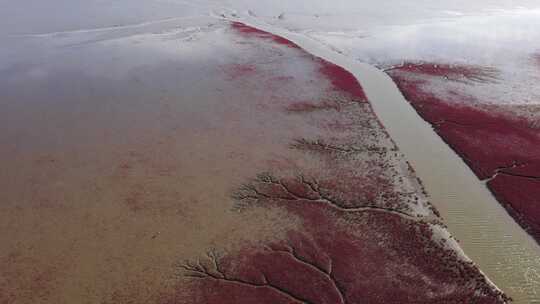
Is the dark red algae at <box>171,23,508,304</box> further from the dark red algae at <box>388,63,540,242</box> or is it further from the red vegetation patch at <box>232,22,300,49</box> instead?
the red vegetation patch at <box>232,22,300,49</box>

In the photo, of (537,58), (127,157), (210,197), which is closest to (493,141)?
(210,197)

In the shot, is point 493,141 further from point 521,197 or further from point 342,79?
point 342,79

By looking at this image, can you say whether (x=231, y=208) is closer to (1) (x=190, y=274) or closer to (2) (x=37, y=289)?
(1) (x=190, y=274)

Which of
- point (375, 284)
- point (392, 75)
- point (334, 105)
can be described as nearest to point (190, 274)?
point (375, 284)

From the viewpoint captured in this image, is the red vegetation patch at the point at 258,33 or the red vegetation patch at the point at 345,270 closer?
the red vegetation patch at the point at 345,270

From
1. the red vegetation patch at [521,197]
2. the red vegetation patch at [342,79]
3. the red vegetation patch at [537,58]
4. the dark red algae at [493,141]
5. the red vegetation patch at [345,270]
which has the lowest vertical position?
the red vegetation patch at [345,270]

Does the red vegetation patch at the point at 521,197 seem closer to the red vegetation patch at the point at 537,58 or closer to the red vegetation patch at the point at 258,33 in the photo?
the red vegetation patch at the point at 537,58

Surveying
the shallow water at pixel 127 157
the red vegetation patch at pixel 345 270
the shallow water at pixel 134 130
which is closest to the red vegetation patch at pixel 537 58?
the shallow water at pixel 134 130
